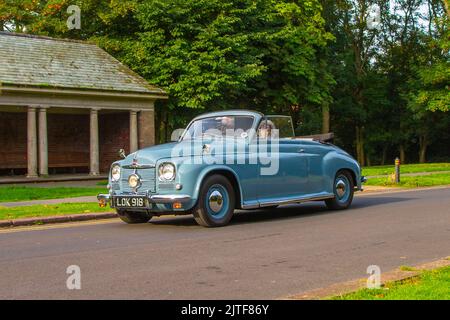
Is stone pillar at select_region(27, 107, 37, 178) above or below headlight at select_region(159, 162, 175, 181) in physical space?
above

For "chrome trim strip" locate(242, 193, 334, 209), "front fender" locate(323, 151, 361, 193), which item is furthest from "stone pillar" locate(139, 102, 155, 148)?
"chrome trim strip" locate(242, 193, 334, 209)

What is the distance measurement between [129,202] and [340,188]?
4908 mm

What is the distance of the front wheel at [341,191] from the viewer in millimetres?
13930

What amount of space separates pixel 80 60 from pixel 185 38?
4.96 m

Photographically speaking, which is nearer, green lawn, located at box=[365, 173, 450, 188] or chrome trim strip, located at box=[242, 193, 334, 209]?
chrome trim strip, located at box=[242, 193, 334, 209]

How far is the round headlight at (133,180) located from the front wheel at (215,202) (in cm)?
109

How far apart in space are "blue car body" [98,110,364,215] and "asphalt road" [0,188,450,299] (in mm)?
449

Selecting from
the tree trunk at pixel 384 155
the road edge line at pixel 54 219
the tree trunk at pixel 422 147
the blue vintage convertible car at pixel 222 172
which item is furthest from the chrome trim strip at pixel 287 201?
the tree trunk at pixel 384 155

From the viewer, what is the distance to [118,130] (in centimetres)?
3111

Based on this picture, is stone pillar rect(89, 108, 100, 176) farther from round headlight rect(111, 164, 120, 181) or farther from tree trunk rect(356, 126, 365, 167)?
tree trunk rect(356, 126, 365, 167)

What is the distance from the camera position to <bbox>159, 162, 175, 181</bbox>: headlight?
1097 cm

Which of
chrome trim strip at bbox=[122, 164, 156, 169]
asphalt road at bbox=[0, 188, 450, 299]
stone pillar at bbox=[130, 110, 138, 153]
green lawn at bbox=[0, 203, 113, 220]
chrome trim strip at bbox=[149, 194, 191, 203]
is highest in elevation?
stone pillar at bbox=[130, 110, 138, 153]

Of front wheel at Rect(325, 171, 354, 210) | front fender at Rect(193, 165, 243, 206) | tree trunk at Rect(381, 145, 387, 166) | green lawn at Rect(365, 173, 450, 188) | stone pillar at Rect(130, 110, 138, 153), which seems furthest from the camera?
tree trunk at Rect(381, 145, 387, 166)

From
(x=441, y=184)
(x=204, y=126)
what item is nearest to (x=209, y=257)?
(x=204, y=126)
